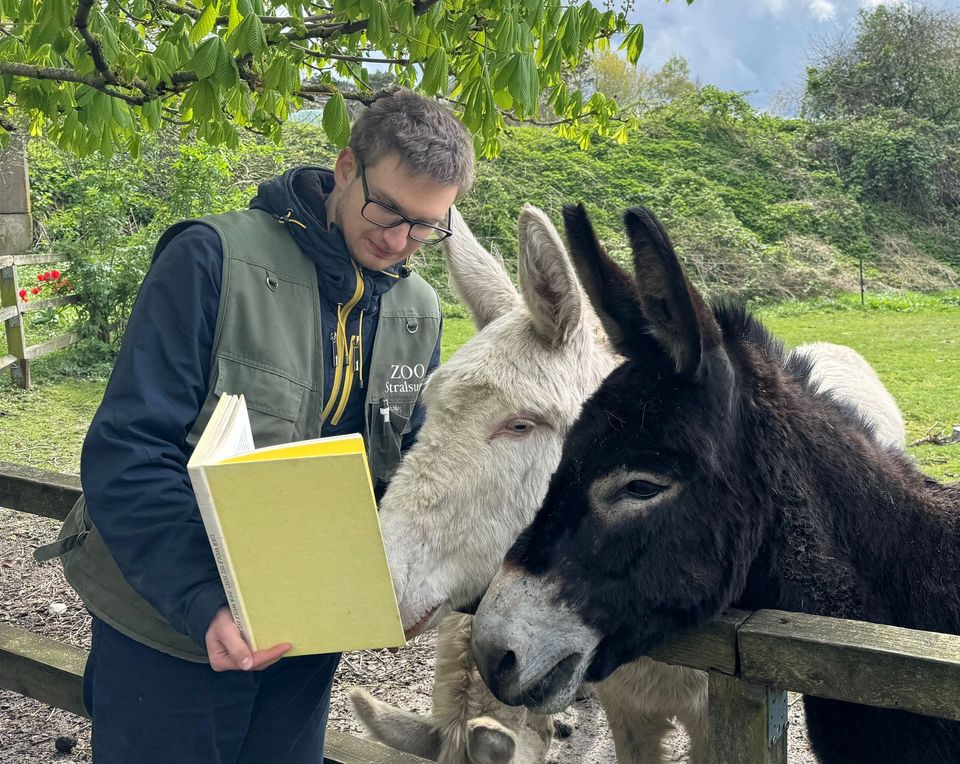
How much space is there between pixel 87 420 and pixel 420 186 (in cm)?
893

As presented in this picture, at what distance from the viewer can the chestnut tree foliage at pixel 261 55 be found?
2.70m

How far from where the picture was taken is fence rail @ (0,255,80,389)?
11.1 m

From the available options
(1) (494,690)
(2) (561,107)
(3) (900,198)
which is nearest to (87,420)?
(2) (561,107)

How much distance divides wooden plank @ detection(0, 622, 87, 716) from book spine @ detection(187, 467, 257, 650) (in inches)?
68.1

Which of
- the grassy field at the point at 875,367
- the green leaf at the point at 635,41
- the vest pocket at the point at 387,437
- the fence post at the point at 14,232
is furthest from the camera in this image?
the fence post at the point at 14,232

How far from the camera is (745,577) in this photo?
1.82 metres

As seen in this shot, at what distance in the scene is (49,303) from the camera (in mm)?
11805

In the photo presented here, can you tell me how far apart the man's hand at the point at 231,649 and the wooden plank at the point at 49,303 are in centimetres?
1139

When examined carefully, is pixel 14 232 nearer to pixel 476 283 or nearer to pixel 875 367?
pixel 476 283

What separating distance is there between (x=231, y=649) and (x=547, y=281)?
54.7 inches

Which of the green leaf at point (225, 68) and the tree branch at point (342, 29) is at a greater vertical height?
the tree branch at point (342, 29)

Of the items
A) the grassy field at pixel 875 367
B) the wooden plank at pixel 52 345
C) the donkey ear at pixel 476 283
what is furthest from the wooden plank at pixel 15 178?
the donkey ear at pixel 476 283

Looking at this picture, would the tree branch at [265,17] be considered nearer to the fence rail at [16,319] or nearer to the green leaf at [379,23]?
the green leaf at [379,23]

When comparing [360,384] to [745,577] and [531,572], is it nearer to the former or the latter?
[531,572]
